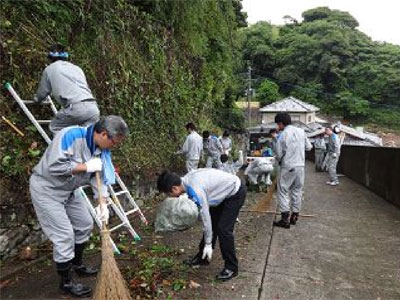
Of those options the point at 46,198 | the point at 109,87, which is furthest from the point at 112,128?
the point at 109,87

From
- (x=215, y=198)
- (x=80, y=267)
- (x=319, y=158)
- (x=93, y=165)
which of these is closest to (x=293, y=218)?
(x=215, y=198)

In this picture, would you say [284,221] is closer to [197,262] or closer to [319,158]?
[197,262]

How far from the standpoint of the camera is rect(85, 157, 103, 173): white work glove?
351 centimetres

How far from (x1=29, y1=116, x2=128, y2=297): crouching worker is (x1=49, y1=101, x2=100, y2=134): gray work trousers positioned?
0.97 m

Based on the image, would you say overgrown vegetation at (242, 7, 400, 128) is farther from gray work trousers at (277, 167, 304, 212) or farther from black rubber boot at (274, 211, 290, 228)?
black rubber boot at (274, 211, 290, 228)

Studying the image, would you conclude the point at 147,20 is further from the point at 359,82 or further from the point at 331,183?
the point at 359,82

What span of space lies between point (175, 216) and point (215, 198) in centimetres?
207

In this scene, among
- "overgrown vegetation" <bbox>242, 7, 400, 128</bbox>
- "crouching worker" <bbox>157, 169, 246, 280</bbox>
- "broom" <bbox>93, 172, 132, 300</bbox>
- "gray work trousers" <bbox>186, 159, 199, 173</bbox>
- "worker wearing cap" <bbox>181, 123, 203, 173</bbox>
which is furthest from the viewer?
"overgrown vegetation" <bbox>242, 7, 400, 128</bbox>

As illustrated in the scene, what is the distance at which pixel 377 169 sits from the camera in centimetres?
1080

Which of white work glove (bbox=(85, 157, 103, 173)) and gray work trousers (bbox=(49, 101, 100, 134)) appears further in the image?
gray work trousers (bbox=(49, 101, 100, 134))

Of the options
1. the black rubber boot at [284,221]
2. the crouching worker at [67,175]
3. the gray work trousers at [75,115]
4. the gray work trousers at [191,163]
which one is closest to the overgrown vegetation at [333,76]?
the gray work trousers at [191,163]

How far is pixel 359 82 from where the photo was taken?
178 ft

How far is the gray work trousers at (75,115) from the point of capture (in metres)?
4.58

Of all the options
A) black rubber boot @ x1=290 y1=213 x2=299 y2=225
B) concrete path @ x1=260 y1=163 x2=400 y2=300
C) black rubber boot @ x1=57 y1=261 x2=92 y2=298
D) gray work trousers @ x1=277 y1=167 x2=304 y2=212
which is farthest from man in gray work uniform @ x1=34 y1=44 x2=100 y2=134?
black rubber boot @ x1=290 y1=213 x2=299 y2=225
